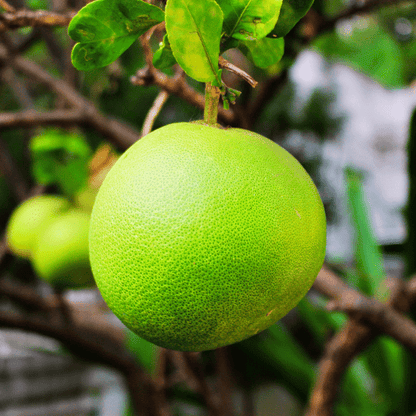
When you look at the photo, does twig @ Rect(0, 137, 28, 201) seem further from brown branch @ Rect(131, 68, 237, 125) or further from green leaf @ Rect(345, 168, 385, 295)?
green leaf @ Rect(345, 168, 385, 295)

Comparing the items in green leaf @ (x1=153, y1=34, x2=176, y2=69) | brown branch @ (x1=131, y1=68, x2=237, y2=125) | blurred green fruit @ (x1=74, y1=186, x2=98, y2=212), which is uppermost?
green leaf @ (x1=153, y1=34, x2=176, y2=69)

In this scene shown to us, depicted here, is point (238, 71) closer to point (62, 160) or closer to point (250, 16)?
point (250, 16)

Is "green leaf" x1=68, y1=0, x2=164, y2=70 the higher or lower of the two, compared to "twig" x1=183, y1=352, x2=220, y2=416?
higher

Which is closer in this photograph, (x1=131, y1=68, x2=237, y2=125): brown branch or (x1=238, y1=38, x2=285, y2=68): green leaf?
(x1=238, y1=38, x2=285, y2=68): green leaf

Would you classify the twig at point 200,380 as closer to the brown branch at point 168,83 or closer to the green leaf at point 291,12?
the brown branch at point 168,83

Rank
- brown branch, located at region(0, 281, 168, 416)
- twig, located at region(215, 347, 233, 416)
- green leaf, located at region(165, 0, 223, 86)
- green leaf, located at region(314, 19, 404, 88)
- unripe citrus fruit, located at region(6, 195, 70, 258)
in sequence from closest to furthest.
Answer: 1. green leaf, located at region(165, 0, 223, 86)
2. unripe citrus fruit, located at region(6, 195, 70, 258)
3. brown branch, located at region(0, 281, 168, 416)
4. twig, located at region(215, 347, 233, 416)
5. green leaf, located at region(314, 19, 404, 88)

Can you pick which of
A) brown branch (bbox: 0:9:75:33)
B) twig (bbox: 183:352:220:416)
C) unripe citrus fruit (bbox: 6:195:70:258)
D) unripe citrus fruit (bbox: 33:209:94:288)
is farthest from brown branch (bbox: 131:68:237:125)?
twig (bbox: 183:352:220:416)

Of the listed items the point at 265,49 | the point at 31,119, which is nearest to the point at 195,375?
the point at 31,119
